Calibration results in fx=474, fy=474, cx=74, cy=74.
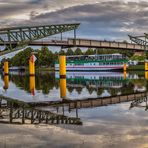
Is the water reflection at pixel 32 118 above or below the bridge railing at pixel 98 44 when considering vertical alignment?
above

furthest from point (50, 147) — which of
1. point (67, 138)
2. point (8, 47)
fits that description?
point (8, 47)

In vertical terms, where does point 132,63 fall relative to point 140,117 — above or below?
below

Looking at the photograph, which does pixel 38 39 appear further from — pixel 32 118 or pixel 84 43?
pixel 32 118

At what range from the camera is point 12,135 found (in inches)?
538

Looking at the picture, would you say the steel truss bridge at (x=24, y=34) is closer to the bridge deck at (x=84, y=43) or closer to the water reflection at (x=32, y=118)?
the bridge deck at (x=84, y=43)

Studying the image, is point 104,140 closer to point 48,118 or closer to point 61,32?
point 48,118

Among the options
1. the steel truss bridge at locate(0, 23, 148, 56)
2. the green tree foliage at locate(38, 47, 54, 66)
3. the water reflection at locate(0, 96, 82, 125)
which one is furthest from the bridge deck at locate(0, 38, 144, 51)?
the green tree foliage at locate(38, 47, 54, 66)

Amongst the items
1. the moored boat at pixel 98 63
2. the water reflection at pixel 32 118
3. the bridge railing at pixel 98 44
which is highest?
the water reflection at pixel 32 118

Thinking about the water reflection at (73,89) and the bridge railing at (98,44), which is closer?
the water reflection at (73,89)

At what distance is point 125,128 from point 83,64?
11371 cm

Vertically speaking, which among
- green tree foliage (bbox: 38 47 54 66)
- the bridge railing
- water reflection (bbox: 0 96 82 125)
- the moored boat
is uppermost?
water reflection (bbox: 0 96 82 125)

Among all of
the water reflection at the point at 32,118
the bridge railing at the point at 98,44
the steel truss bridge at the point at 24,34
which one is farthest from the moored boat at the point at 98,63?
the water reflection at the point at 32,118

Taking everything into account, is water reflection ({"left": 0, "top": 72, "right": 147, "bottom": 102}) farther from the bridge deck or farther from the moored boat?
the moored boat

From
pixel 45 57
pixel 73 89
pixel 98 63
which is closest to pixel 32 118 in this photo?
pixel 73 89
